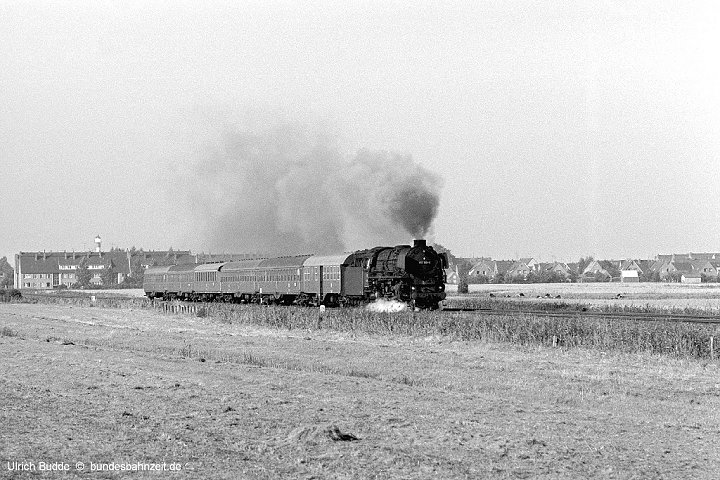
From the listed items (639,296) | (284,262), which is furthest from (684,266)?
(284,262)

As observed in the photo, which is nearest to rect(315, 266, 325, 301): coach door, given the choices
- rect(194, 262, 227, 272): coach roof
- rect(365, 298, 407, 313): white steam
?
rect(365, 298, 407, 313): white steam

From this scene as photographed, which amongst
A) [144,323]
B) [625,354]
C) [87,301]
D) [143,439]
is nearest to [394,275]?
[144,323]

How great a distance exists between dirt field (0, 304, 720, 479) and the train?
14.0m

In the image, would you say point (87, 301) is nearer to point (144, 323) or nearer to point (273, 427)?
point (144, 323)

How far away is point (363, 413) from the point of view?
15508 mm

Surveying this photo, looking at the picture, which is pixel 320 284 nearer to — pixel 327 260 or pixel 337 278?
pixel 327 260

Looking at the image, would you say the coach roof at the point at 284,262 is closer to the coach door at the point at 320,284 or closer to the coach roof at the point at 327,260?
the coach roof at the point at 327,260

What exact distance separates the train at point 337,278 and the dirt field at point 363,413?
14.0 meters

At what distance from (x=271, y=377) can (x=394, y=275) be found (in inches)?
872

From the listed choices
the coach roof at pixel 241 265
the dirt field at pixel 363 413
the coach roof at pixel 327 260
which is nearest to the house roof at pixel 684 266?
the coach roof at pixel 241 265

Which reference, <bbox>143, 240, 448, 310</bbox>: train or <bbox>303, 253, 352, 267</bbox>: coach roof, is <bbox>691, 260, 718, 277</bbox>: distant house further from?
<bbox>303, 253, 352, 267</bbox>: coach roof

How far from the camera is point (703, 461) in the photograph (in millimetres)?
12312

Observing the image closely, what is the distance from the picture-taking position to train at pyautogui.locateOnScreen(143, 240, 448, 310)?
138ft

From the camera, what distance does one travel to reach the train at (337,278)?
4203cm
